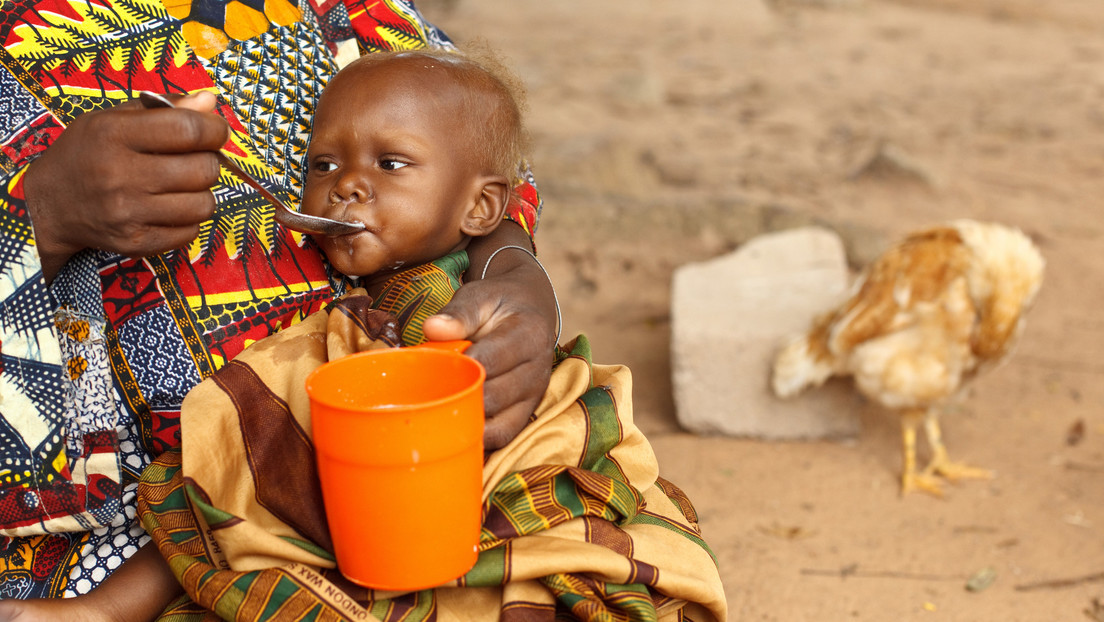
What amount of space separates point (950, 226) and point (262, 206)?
2.57 meters

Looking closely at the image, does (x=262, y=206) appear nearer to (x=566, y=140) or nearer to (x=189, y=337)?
(x=189, y=337)

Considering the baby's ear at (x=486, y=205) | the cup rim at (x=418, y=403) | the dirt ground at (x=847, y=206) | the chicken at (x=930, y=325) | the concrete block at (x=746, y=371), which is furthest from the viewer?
the concrete block at (x=746, y=371)

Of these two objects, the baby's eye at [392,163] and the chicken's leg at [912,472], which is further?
the chicken's leg at [912,472]

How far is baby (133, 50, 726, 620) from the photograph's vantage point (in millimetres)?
1190

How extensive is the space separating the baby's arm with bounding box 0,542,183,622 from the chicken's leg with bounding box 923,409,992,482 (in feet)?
8.83

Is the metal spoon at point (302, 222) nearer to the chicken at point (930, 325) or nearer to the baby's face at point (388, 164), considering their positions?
the baby's face at point (388, 164)

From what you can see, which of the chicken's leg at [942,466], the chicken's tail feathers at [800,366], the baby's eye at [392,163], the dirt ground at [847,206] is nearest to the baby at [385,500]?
the baby's eye at [392,163]

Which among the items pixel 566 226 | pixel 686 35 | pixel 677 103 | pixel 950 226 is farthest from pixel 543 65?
pixel 950 226

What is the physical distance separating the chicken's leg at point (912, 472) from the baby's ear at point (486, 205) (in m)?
2.10

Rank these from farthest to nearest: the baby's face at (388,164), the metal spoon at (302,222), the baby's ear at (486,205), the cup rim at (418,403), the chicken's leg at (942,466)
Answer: the chicken's leg at (942,466) → the baby's ear at (486,205) → the baby's face at (388,164) → the metal spoon at (302,222) → the cup rim at (418,403)

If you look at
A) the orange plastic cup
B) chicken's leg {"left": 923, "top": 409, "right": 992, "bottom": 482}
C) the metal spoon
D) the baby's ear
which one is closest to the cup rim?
the orange plastic cup

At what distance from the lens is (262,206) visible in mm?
1521

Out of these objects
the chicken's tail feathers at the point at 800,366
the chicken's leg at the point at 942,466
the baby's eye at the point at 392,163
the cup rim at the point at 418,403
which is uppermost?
the baby's eye at the point at 392,163

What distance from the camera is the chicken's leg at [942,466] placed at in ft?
10.5
